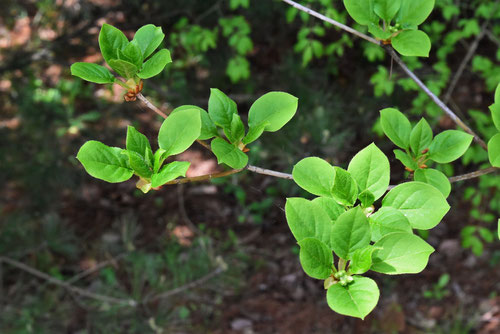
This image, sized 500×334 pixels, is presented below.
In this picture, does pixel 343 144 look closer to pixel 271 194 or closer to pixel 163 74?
pixel 271 194

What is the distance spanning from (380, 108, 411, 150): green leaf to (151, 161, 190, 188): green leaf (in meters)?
0.39

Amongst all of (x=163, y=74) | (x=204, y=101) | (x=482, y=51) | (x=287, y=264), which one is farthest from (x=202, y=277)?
(x=482, y=51)

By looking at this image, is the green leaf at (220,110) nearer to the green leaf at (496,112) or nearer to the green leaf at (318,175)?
the green leaf at (318,175)

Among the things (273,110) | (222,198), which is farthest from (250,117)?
(222,198)

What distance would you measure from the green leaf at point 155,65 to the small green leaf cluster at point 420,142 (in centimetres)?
39

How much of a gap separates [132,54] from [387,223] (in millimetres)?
482

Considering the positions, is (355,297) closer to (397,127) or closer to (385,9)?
(397,127)

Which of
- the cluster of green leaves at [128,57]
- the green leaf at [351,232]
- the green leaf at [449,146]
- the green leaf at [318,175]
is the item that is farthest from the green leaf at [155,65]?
the green leaf at [449,146]

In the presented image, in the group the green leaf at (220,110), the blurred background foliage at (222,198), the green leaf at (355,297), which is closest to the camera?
the green leaf at (355,297)

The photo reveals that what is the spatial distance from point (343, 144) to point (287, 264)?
3.11 ft

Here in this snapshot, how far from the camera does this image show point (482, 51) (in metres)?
3.20

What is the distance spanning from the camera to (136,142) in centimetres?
71

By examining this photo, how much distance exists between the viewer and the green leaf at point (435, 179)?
783 mm

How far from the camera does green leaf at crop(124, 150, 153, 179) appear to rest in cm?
67
